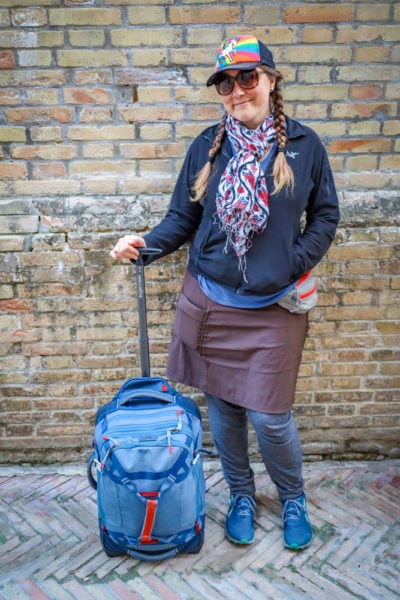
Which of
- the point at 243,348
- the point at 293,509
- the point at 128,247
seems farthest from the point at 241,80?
the point at 293,509

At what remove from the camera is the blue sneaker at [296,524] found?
244 cm

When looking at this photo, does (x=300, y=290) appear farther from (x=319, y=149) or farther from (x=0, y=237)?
(x=0, y=237)

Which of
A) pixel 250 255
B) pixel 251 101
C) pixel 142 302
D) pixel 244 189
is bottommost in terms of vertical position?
pixel 142 302

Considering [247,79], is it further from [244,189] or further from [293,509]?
[293,509]

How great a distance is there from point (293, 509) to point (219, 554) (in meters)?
0.40

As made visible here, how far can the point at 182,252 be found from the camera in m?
2.72

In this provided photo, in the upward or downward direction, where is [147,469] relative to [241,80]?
downward

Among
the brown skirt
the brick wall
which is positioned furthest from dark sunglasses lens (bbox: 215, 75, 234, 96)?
the brown skirt

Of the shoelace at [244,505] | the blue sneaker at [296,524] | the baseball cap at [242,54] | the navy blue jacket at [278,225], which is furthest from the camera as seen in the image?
the shoelace at [244,505]

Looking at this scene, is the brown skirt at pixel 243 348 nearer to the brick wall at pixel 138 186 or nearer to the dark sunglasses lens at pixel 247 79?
the brick wall at pixel 138 186

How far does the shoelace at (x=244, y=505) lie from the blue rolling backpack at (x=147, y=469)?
0.25 m

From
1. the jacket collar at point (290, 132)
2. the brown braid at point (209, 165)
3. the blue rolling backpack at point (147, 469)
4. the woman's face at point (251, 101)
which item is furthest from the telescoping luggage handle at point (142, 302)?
the woman's face at point (251, 101)

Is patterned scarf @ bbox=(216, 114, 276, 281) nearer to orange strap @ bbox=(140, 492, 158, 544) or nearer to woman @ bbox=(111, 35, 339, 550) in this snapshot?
woman @ bbox=(111, 35, 339, 550)

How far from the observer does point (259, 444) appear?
7.98 ft
